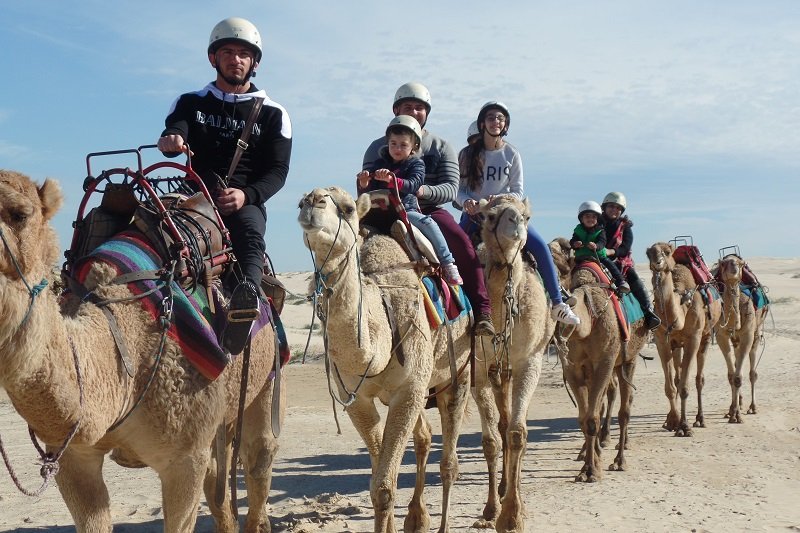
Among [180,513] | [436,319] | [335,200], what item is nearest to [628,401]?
[436,319]

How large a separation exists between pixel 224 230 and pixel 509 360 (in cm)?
353

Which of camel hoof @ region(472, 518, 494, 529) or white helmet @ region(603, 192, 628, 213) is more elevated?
white helmet @ region(603, 192, 628, 213)

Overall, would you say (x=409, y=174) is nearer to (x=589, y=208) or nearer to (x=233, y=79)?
(x=233, y=79)

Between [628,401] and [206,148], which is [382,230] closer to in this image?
[206,148]

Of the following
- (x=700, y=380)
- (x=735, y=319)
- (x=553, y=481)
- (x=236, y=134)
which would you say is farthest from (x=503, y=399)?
(x=735, y=319)

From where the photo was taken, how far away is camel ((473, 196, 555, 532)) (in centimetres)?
734

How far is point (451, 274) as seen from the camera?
695 centimetres

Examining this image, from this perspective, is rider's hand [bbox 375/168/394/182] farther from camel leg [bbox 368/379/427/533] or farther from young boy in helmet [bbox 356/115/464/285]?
camel leg [bbox 368/379/427/533]

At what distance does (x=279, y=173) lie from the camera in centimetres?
568

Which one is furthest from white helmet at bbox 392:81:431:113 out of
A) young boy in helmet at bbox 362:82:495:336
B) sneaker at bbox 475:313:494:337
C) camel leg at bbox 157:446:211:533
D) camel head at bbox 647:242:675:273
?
camel head at bbox 647:242:675:273

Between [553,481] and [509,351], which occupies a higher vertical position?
[509,351]

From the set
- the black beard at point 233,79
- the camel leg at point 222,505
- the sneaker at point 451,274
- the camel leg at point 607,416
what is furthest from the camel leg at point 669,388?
the black beard at point 233,79

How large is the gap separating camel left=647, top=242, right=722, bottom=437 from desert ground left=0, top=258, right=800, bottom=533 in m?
0.48

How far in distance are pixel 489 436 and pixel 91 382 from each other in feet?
15.7
